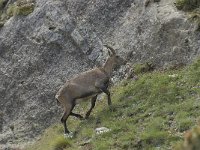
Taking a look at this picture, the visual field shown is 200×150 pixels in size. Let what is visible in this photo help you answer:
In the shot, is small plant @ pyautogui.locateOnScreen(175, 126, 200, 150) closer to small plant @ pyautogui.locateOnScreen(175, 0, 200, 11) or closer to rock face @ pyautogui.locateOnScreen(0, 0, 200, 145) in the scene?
rock face @ pyautogui.locateOnScreen(0, 0, 200, 145)

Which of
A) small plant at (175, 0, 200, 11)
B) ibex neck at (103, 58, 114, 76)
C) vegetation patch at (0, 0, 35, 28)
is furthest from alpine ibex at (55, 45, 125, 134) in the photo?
vegetation patch at (0, 0, 35, 28)

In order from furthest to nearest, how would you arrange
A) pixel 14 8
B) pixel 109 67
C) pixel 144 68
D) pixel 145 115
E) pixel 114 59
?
pixel 14 8
pixel 144 68
pixel 114 59
pixel 109 67
pixel 145 115

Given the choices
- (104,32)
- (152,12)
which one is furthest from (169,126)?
(104,32)

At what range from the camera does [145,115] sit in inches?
721

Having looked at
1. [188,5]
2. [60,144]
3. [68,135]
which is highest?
[188,5]

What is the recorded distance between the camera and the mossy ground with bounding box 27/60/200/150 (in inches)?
644

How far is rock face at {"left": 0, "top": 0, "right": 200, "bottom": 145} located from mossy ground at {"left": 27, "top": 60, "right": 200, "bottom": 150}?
2.36m

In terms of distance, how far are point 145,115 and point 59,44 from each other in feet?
31.2

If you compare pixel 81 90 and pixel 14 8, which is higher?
pixel 14 8

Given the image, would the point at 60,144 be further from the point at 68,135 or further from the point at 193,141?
the point at 193,141

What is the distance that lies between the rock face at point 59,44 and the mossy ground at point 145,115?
236 cm

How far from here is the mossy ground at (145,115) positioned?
16.4 metres

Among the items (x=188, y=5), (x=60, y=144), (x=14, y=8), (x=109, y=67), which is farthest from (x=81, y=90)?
(x=14, y=8)

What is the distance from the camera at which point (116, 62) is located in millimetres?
22172
